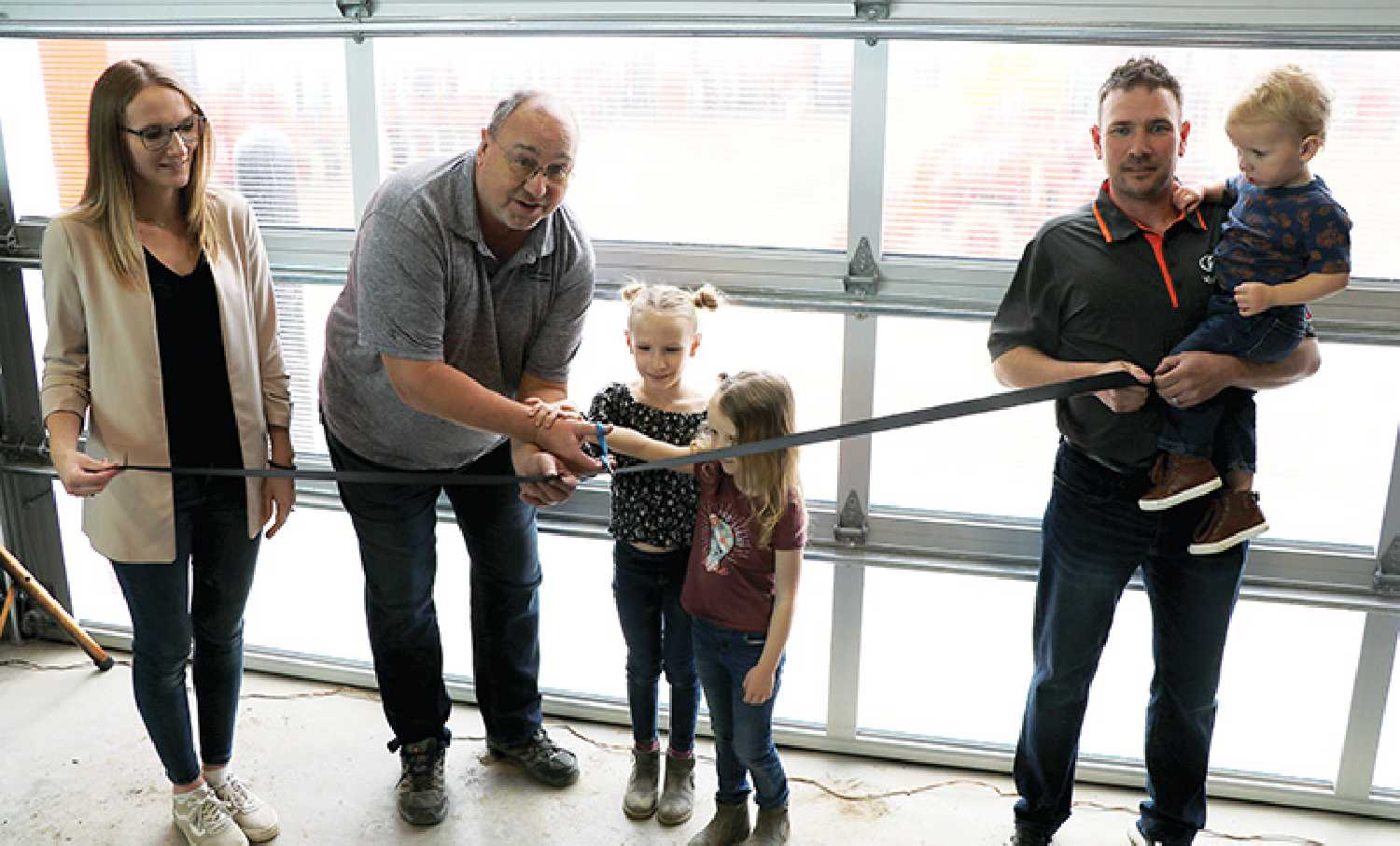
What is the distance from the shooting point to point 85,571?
142 inches

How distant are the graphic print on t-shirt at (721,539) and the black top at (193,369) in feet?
3.28

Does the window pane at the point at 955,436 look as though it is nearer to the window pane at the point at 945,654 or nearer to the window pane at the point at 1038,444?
the window pane at the point at 1038,444

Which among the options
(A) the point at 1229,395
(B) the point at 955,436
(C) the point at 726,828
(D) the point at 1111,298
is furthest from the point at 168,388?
(A) the point at 1229,395

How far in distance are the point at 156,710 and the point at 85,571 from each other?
114 centimetres

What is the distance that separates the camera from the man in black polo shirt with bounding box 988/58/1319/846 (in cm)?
222

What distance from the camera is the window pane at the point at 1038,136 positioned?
97.7 inches

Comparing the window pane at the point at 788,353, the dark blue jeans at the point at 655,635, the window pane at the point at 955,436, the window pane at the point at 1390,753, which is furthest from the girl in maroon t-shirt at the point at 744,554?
the window pane at the point at 1390,753

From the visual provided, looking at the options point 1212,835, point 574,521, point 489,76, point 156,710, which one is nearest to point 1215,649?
point 1212,835

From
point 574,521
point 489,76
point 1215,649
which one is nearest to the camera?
point 1215,649

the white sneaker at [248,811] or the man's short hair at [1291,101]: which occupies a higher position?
the man's short hair at [1291,101]

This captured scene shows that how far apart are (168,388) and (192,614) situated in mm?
506

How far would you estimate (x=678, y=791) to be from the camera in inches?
113

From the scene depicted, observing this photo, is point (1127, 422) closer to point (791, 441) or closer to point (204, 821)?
point (791, 441)

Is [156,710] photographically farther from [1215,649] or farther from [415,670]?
[1215,649]
